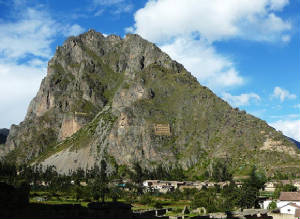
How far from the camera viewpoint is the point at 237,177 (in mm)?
190500

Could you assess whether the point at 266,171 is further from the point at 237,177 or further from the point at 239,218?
the point at 239,218

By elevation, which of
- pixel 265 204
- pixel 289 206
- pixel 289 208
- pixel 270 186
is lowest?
pixel 265 204

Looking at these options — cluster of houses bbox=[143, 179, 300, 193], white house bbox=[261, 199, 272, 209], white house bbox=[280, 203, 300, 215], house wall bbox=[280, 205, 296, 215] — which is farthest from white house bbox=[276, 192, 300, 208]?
cluster of houses bbox=[143, 179, 300, 193]

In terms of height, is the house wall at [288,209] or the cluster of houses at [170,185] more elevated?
the cluster of houses at [170,185]

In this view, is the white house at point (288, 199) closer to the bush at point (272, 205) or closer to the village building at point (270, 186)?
the bush at point (272, 205)

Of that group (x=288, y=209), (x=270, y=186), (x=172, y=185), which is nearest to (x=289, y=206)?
(x=288, y=209)

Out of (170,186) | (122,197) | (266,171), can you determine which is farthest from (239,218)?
(266,171)

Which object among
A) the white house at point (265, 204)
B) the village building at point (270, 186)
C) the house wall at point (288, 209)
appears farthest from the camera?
the village building at point (270, 186)

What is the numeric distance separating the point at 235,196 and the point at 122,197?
53005mm

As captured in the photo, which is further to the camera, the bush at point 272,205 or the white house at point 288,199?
the bush at point 272,205

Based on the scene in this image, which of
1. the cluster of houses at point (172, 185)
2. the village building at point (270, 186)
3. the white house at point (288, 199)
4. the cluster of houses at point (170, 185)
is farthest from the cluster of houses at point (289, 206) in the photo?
the cluster of houses at point (170, 185)

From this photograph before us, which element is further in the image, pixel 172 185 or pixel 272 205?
pixel 172 185

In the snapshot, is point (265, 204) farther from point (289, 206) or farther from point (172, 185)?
point (172, 185)

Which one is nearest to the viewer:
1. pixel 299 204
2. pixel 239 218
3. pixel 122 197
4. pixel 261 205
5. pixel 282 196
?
pixel 239 218
